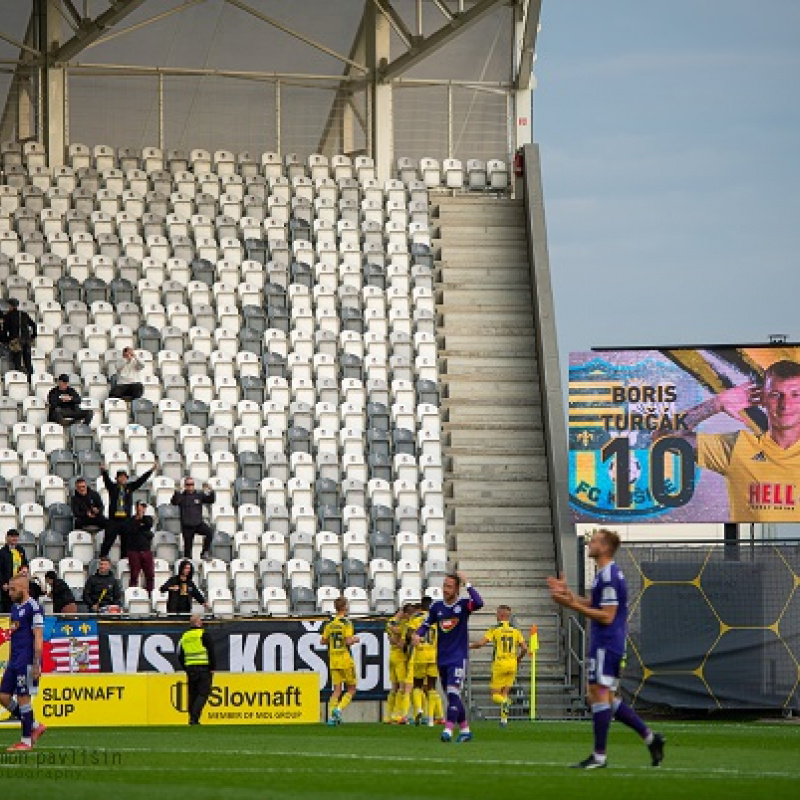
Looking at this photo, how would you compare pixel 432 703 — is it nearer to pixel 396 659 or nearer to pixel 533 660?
pixel 396 659

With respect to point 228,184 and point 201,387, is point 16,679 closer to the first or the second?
point 201,387

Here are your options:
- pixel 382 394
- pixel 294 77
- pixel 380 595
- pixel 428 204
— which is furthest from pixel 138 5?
pixel 380 595

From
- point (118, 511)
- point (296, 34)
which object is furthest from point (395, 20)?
point (118, 511)

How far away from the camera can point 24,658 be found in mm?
18422

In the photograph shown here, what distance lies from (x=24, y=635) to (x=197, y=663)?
782 cm

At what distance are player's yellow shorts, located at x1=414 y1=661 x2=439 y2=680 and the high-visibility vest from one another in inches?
108

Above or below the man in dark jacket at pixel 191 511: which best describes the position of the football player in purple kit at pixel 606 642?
below

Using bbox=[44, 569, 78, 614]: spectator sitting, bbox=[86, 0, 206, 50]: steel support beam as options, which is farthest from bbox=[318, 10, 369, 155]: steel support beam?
bbox=[44, 569, 78, 614]: spectator sitting

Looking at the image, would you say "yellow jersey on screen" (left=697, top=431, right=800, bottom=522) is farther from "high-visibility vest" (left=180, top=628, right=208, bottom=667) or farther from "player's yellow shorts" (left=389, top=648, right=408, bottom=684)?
"high-visibility vest" (left=180, top=628, right=208, bottom=667)

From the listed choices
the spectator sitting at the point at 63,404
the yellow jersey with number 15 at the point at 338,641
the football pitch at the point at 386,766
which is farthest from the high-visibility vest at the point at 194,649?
the spectator sitting at the point at 63,404

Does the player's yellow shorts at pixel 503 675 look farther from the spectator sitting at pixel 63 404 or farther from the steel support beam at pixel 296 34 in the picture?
the steel support beam at pixel 296 34

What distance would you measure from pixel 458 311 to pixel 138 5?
324 inches

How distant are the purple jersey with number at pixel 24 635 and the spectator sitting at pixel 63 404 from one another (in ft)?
42.8

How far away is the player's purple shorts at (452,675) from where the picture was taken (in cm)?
2077
